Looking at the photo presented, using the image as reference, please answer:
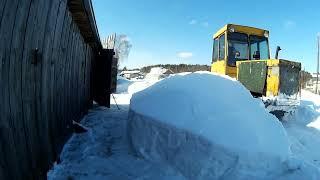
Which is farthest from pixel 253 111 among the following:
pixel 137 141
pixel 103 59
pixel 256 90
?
pixel 103 59

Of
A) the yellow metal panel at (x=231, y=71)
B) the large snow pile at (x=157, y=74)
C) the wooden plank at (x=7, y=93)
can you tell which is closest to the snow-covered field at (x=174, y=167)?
the wooden plank at (x=7, y=93)

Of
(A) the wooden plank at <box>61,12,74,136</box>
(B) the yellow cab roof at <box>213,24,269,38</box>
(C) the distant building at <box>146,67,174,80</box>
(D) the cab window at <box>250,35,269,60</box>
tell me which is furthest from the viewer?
(C) the distant building at <box>146,67,174,80</box>

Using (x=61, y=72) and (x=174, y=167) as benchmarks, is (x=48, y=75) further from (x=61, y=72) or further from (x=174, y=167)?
(x=174, y=167)

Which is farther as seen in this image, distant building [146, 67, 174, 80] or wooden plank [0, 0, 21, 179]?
distant building [146, 67, 174, 80]

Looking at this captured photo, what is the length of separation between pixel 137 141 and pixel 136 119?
483 mm

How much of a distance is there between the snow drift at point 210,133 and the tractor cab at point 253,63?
4.24 metres

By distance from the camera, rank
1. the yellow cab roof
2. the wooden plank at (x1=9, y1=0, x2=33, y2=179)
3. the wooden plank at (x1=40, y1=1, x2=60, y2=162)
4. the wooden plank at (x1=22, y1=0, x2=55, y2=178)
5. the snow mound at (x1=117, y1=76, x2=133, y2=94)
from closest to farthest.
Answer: the wooden plank at (x1=9, y1=0, x2=33, y2=179) → the wooden plank at (x1=22, y1=0, x2=55, y2=178) → the wooden plank at (x1=40, y1=1, x2=60, y2=162) → the yellow cab roof → the snow mound at (x1=117, y1=76, x2=133, y2=94)

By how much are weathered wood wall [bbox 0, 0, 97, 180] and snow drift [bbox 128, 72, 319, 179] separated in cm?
159

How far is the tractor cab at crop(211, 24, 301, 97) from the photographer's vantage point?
11.8 metres

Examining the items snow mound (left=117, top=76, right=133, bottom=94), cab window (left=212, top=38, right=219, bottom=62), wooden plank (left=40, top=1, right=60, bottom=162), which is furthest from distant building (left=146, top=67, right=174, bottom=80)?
wooden plank (left=40, top=1, right=60, bottom=162)

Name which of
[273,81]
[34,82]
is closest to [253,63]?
[273,81]

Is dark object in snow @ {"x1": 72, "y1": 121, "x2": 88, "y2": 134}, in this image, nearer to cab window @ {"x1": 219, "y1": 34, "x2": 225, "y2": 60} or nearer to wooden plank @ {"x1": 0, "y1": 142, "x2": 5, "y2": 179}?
wooden plank @ {"x1": 0, "y1": 142, "x2": 5, "y2": 179}

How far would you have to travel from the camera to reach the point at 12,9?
11.9ft

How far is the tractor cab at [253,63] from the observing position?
11828mm
